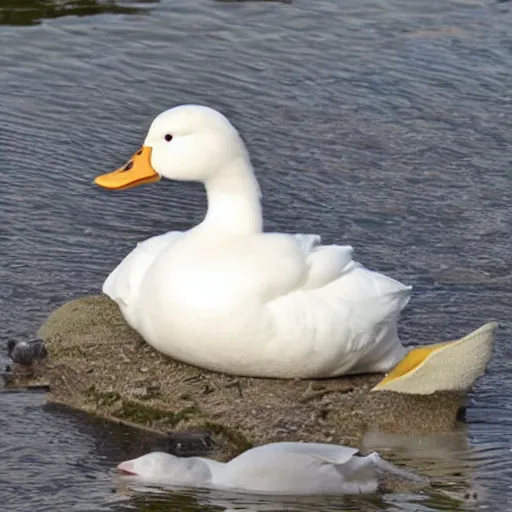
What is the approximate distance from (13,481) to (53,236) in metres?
2.91

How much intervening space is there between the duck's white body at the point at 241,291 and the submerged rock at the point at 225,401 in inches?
3.2

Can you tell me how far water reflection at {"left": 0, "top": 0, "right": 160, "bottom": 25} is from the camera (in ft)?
42.1

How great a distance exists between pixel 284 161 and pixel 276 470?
4550 millimetres

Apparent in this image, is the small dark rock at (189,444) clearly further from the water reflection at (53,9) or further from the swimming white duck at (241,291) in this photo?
the water reflection at (53,9)

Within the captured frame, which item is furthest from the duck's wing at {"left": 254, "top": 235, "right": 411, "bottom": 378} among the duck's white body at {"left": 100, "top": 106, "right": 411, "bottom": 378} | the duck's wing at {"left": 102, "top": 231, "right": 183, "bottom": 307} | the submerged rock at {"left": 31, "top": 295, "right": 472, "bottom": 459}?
the duck's wing at {"left": 102, "top": 231, "right": 183, "bottom": 307}

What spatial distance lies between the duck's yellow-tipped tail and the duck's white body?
0.25m

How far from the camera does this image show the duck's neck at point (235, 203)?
705cm

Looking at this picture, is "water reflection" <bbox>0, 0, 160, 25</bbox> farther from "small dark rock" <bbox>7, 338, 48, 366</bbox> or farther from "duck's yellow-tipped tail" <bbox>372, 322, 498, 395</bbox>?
"duck's yellow-tipped tail" <bbox>372, 322, 498, 395</bbox>

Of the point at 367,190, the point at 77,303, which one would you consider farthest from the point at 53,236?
the point at 367,190

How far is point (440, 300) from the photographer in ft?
27.7

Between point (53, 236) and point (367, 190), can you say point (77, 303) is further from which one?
point (367, 190)

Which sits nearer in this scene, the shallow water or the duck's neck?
the shallow water

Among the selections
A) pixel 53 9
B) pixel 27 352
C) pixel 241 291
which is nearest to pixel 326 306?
pixel 241 291

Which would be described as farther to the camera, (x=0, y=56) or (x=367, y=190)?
(x=0, y=56)
